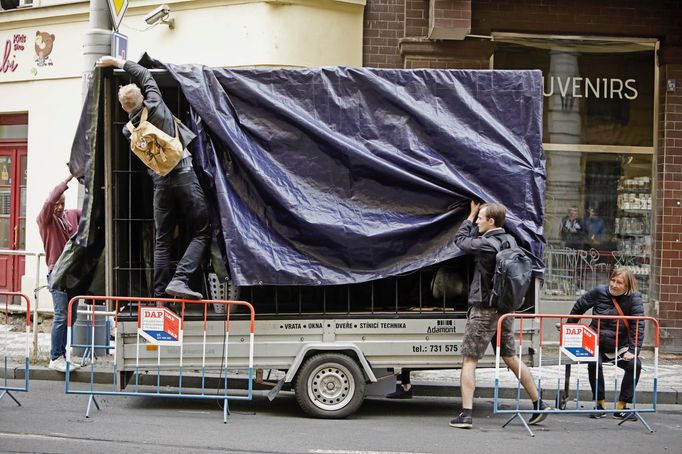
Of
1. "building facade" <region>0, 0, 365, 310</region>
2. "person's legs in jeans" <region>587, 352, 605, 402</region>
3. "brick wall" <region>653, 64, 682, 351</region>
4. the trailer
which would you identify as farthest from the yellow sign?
"brick wall" <region>653, 64, 682, 351</region>

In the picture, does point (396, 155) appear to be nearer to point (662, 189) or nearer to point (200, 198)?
point (200, 198)

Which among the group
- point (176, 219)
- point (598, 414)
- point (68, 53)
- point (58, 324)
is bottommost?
point (598, 414)

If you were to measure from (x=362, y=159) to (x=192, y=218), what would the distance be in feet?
5.17

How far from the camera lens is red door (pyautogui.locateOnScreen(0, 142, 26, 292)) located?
15.2 metres

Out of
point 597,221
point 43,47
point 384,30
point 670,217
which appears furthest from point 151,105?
point 670,217

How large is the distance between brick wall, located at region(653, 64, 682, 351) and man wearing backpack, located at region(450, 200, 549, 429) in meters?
5.79

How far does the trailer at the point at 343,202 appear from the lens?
821 cm

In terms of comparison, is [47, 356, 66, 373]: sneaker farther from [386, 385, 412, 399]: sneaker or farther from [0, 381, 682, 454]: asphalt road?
[386, 385, 412, 399]: sneaker

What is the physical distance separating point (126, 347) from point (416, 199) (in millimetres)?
2888

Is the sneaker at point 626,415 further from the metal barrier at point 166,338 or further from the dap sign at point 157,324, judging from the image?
the dap sign at point 157,324

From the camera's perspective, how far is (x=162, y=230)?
8258mm

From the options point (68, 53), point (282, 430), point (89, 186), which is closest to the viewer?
point (282, 430)

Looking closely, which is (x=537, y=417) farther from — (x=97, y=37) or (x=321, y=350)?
(x=97, y=37)

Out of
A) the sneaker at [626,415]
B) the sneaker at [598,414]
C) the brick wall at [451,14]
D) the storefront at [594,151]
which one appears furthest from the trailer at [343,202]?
the storefront at [594,151]
